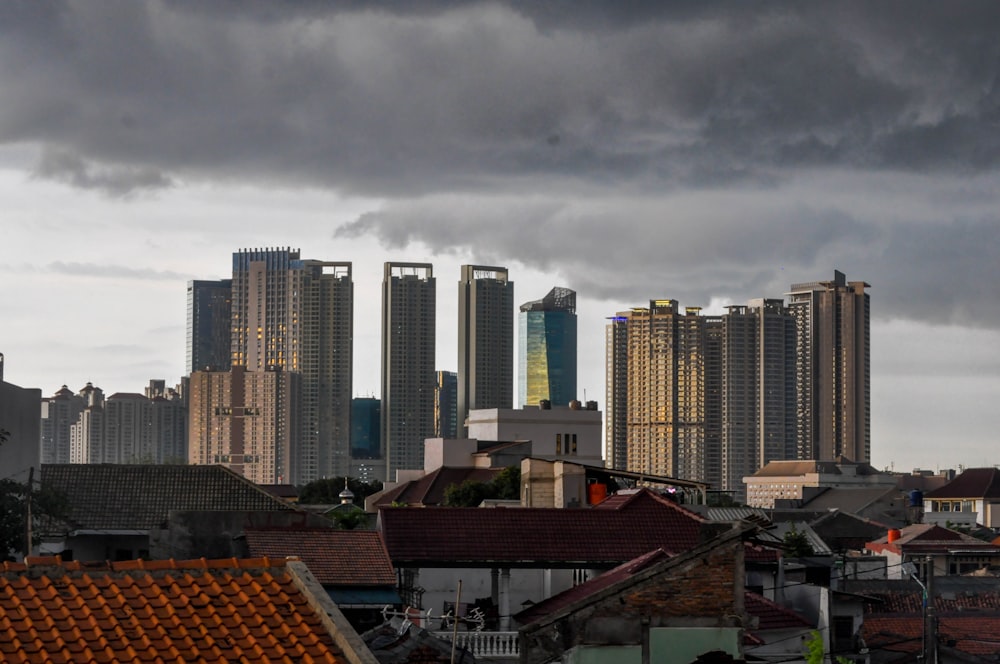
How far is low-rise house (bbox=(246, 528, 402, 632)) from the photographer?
28.6m

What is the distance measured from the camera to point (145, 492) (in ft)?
182

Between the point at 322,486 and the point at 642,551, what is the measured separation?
333ft

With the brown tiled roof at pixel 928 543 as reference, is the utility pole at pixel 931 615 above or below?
above

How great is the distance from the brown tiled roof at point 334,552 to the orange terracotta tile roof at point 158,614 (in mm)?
18161

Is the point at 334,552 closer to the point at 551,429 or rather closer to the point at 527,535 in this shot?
the point at 527,535

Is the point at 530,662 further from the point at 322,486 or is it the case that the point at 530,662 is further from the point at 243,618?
the point at 322,486

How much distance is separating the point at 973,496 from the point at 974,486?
1613 millimetres

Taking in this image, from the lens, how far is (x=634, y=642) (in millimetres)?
19469

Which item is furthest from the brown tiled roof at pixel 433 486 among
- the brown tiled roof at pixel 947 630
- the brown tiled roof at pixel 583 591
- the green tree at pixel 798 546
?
the brown tiled roof at pixel 583 591

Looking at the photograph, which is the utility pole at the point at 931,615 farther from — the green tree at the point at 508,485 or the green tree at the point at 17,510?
the green tree at the point at 508,485

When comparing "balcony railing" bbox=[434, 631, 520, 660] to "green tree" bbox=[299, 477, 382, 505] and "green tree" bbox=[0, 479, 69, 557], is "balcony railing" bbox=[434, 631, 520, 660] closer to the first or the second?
"green tree" bbox=[0, 479, 69, 557]

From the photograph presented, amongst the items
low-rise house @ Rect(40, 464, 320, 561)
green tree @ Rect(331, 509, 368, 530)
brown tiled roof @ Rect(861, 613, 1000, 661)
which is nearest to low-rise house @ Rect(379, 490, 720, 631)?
brown tiled roof @ Rect(861, 613, 1000, 661)

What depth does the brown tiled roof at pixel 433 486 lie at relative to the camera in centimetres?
9606

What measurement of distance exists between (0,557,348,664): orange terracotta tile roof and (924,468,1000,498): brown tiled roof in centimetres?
16516
